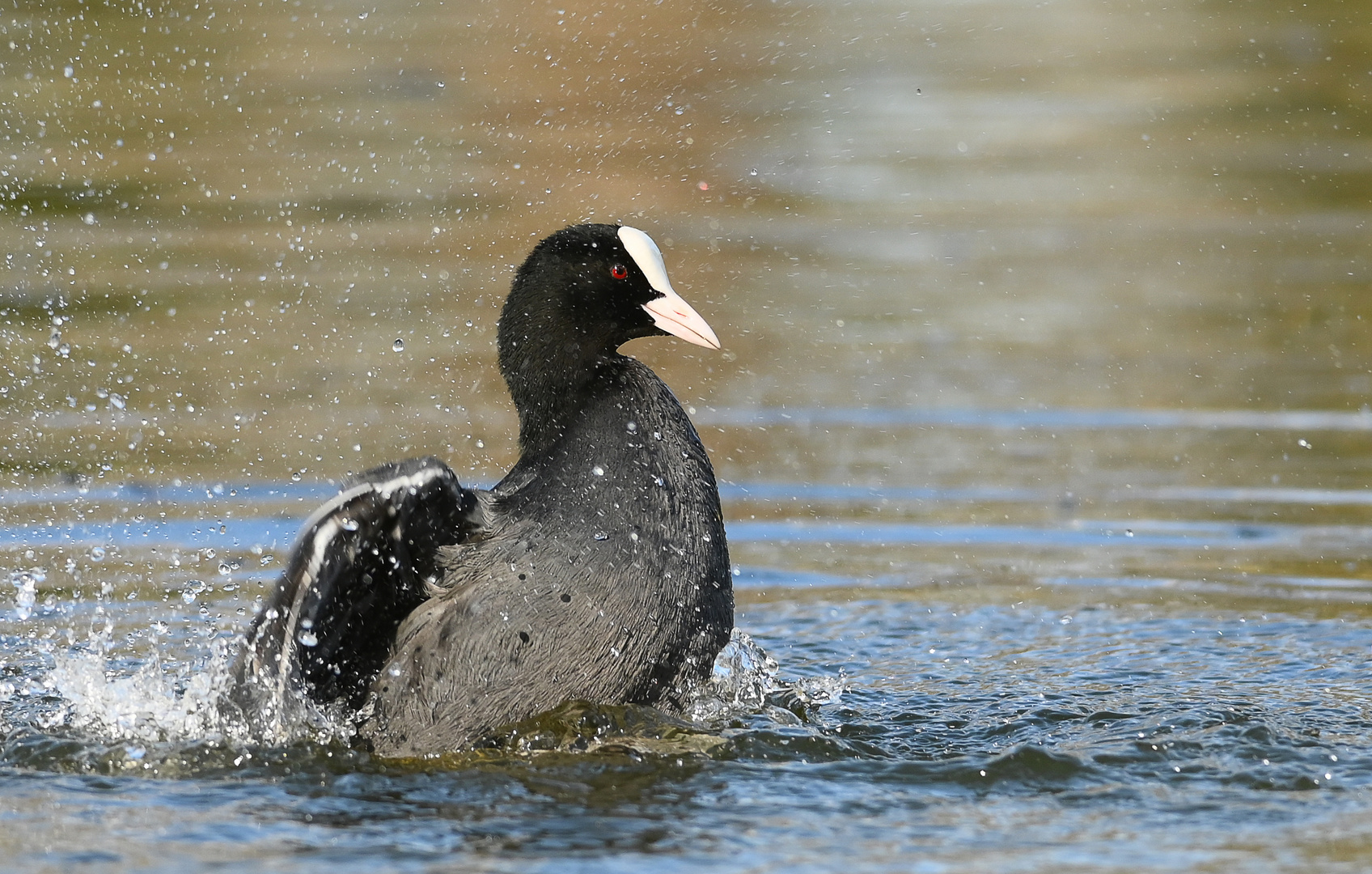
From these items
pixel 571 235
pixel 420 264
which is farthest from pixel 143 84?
pixel 571 235

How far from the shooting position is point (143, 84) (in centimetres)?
1145

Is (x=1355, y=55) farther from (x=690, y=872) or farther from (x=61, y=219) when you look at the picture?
(x=690, y=872)

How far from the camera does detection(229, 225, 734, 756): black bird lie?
4066 millimetres

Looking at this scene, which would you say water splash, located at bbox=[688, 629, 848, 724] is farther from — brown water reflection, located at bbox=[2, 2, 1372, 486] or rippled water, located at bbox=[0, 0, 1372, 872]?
brown water reflection, located at bbox=[2, 2, 1372, 486]

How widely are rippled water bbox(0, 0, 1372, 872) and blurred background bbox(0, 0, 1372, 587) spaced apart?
33mm

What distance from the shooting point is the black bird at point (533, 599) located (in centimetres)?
407

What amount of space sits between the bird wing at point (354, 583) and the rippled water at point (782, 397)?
0.16 metres

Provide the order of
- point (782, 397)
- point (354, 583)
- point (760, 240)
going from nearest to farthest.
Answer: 1. point (354, 583)
2. point (782, 397)
3. point (760, 240)

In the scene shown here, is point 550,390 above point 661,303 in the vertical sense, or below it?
below

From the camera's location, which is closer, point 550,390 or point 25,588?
point 550,390

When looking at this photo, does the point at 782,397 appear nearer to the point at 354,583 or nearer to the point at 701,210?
the point at 701,210

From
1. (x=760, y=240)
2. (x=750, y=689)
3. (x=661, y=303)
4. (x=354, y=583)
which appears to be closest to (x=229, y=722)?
(x=354, y=583)

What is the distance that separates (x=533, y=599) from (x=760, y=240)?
5.45 meters

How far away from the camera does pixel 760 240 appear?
933cm
